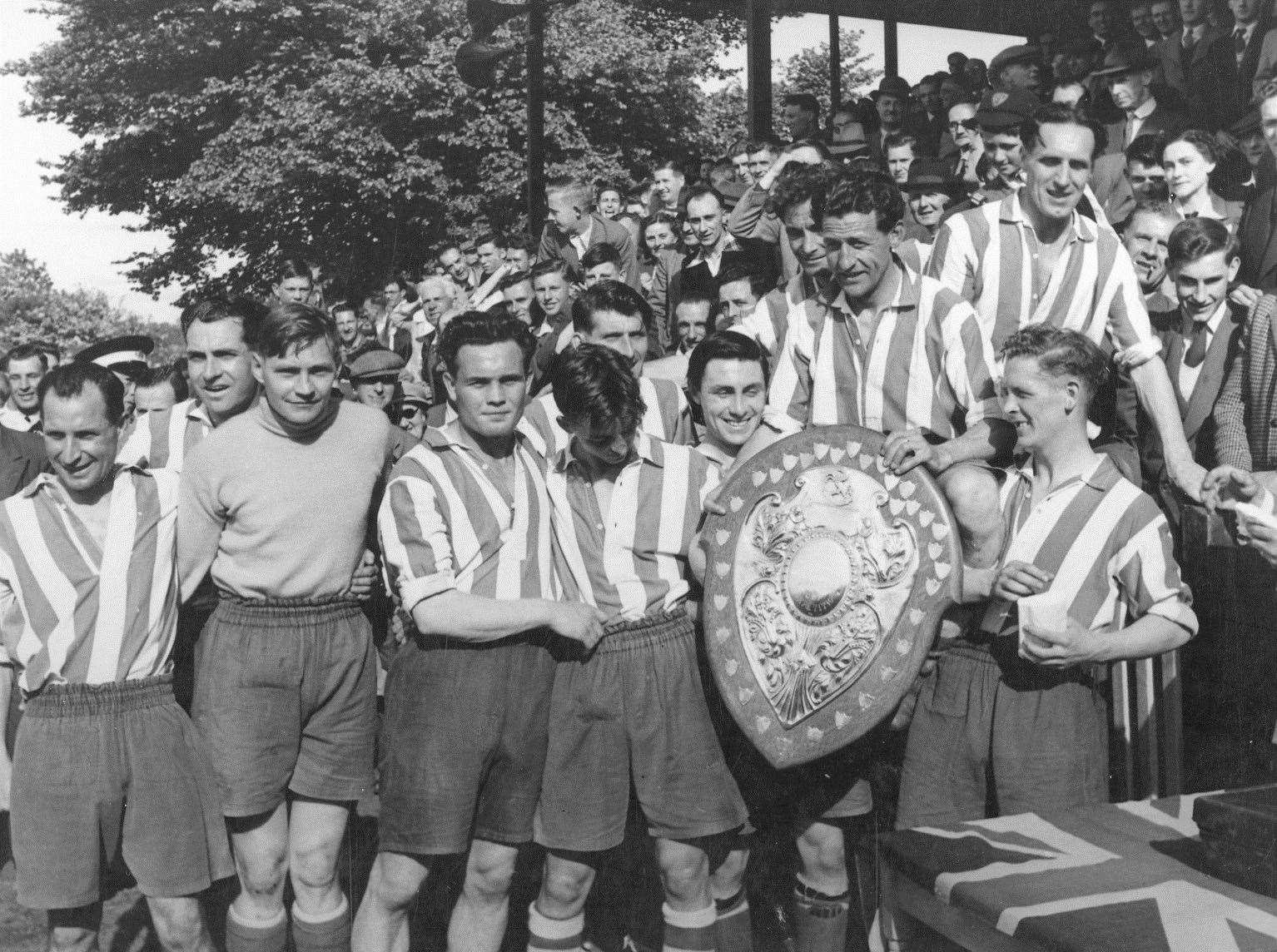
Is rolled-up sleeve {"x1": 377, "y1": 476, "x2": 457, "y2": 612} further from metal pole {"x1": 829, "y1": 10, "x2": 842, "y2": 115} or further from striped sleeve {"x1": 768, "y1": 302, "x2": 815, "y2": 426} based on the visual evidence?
metal pole {"x1": 829, "y1": 10, "x2": 842, "y2": 115}

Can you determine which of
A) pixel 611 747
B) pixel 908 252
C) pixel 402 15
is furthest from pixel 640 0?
pixel 611 747

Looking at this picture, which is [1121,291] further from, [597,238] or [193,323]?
[597,238]

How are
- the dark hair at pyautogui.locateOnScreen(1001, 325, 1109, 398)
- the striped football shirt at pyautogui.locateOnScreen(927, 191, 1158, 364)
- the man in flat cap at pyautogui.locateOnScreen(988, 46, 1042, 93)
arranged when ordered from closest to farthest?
the dark hair at pyautogui.locateOnScreen(1001, 325, 1109, 398) < the striped football shirt at pyautogui.locateOnScreen(927, 191, 1158, 364) < the man in flat cap at pyautogui.locateOnScreen(988, 46, 1042, 93)

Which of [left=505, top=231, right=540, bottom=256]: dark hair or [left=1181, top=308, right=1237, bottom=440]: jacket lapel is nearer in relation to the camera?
[left=1181, top=308, right=1237, bottom=440]: jacket lapel

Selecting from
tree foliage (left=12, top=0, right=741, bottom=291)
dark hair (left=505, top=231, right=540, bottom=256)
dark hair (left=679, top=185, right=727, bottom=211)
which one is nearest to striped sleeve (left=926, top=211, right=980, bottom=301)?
dark hair (left=679, top=185, right=727, bottom=211)

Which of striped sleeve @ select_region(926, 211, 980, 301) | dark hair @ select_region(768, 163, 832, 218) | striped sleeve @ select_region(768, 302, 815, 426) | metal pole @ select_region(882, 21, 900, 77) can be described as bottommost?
striped sleeve @ select_region(768, 302, 815, 426)

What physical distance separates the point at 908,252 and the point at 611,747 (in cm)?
268

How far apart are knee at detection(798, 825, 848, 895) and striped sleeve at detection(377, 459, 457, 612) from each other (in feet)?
4.07

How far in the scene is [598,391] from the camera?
10.8ft

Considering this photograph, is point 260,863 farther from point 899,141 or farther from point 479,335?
point 899,141

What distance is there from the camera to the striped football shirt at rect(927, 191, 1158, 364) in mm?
3750

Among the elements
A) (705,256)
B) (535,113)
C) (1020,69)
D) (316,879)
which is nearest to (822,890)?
(316,879)

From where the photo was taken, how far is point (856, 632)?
3062mm

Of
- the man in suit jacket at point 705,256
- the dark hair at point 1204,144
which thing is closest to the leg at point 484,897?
the man in suit jacket at point 705,256
